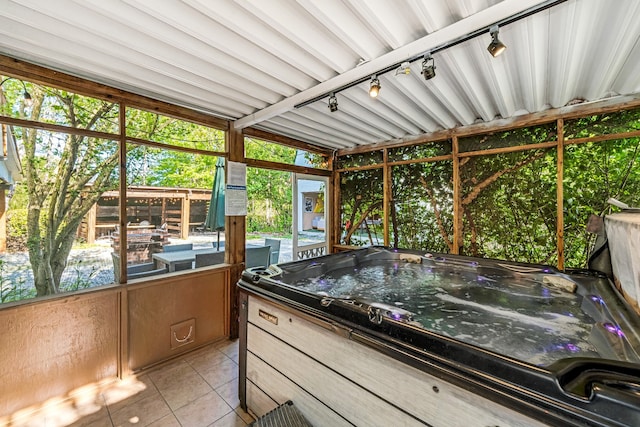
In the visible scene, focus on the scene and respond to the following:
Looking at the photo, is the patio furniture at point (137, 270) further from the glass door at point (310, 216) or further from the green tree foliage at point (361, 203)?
the green tree foliage at point (361, 203)

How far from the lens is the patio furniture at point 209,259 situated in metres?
3.11

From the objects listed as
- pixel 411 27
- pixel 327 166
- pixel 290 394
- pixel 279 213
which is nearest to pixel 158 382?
pixel 290 394

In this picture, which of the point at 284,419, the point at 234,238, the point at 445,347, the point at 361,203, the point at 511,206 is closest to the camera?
the point at 445,347

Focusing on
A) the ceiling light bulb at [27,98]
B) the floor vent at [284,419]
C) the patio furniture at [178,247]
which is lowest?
the floor vent at [284,419]

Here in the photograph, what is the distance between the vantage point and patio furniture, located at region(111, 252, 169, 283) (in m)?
2.46

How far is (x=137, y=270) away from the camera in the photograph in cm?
266

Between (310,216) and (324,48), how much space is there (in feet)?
10.9

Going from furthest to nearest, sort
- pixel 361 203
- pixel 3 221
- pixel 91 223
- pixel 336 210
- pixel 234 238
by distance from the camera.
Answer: pixel 336 210 < pixel 361 203 < pixel 234 238 < pixel 91 223 < pixel 3 221

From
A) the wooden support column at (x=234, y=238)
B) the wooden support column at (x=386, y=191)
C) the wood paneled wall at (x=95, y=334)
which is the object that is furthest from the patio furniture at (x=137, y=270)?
the wooden support column at (x=386, y=191)

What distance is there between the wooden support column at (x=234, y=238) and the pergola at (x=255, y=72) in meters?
0.02

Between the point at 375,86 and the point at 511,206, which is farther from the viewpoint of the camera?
the point at 511,206

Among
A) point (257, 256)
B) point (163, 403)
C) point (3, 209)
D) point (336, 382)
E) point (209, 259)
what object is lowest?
point (163, 403)

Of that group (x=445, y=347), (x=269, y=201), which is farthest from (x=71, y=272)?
(x=269, y=201)

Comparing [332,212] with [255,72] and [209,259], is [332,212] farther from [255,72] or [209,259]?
[255,72]
